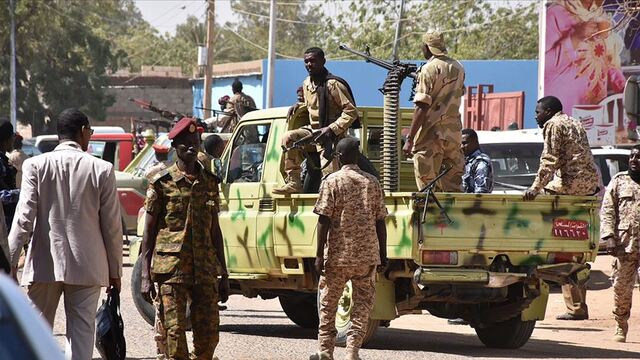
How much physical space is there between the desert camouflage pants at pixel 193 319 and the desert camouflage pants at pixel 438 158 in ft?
12.7

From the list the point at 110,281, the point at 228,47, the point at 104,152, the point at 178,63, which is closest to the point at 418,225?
the point at 110,281

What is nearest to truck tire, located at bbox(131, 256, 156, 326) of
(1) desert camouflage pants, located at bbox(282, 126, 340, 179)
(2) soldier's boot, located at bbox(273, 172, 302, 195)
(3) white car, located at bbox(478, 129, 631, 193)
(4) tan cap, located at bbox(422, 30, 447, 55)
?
(2) soldier's boot, located at bbox(273, 172, 302, 195)

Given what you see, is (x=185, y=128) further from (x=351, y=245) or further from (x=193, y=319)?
(x=351, y=245)

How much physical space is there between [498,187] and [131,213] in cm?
680

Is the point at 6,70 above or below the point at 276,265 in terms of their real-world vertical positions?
above

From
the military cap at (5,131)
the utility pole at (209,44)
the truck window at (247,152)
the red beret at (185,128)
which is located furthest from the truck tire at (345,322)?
the utility pole at (209,44)

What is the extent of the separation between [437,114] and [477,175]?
5.45 ft

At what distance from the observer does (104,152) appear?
24656 mm

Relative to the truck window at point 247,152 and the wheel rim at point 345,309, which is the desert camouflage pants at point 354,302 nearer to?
the wheel rim at point 345,309

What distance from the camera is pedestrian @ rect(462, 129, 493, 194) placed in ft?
43.6

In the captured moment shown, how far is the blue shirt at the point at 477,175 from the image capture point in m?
13.3

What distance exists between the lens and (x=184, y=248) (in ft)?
26.9

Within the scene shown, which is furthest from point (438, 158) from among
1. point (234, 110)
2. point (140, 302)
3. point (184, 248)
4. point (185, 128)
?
point (234, 110)

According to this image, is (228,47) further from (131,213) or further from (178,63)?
(131,213)
